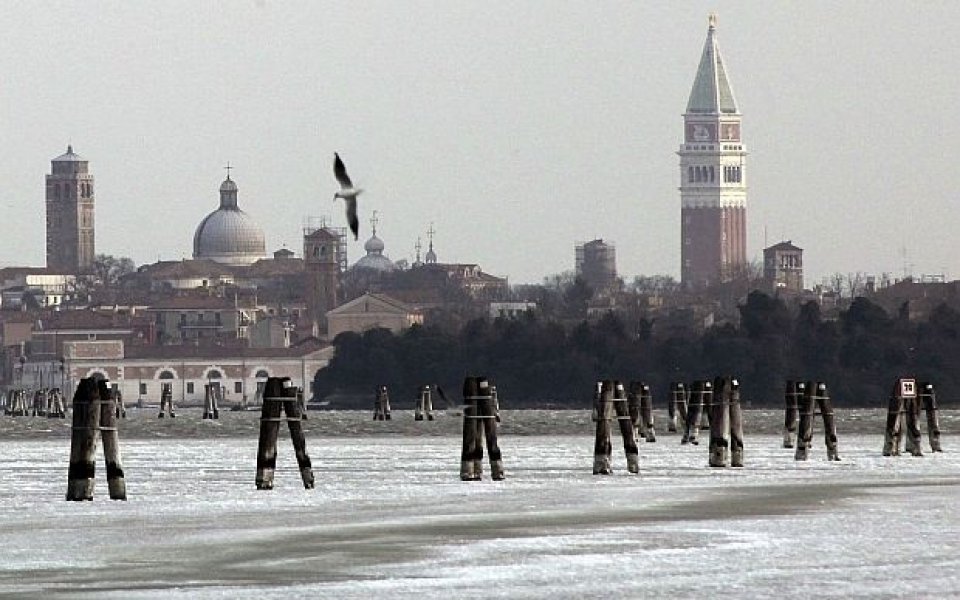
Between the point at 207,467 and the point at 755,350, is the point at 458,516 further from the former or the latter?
the point at 755,350

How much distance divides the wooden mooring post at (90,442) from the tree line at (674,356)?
8034 centimetres

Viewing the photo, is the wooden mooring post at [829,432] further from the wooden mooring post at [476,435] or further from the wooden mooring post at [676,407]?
the wooden mooring post at [676,407]

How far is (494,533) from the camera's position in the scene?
21.0 metres

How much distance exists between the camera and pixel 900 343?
370 feet

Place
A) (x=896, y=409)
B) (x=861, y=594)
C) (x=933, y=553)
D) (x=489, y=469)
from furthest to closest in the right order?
(x=896, y=409) < (x=489, y=469) < (x=933, y=553) < (x=861, y=594)

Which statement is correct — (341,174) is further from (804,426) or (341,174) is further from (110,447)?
(804,426)

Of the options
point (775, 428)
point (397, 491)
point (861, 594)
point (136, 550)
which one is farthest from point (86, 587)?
point (775, 428)

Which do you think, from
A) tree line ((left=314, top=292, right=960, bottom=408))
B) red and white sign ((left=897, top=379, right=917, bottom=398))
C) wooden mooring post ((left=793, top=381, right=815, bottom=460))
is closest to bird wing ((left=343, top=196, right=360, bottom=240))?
wooden mooring post ((left=793, top=381, right=815, bottom=460))

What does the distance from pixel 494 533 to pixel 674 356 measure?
98.0 meters

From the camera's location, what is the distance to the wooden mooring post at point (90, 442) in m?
25.9

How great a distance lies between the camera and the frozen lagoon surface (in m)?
17.5

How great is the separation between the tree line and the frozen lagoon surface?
254 ft

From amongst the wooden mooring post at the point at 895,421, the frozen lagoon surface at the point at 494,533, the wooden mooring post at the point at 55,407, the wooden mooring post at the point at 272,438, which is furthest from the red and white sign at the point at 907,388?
the wooden mooring post at the point at 55,407

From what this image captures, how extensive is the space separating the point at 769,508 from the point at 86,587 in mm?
7496
